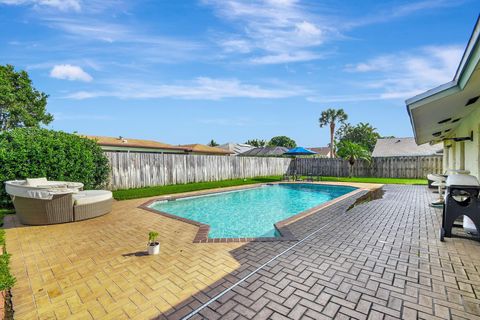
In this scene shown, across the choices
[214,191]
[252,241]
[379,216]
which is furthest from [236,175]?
[252,241]

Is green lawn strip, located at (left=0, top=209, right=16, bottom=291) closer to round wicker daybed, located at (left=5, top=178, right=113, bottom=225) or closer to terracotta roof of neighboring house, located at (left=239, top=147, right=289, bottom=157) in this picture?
round wicker daybed, located at (left=5, top=178, right=113, bottom=225)

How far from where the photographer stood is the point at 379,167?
1742cm

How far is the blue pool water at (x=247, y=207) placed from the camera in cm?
604

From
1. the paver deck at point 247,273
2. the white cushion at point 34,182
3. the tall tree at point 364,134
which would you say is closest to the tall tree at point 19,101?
the white cushion at point 34,182

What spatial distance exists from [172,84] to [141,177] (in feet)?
18.6

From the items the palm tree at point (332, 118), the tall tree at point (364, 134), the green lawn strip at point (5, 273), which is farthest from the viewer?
the tall tree at point (364, 134)

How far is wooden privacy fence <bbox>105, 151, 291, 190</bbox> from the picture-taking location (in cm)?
1018

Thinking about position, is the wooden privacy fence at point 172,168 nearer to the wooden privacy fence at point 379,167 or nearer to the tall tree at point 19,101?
the wooden privacy fence at point 379,167

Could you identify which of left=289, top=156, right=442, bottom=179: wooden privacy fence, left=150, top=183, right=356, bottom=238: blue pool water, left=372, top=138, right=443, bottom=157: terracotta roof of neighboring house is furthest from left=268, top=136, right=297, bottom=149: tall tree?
left=150, top=183, right=356, bottom=238: blue pool water

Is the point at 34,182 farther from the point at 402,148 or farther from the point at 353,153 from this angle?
the point at 402,148

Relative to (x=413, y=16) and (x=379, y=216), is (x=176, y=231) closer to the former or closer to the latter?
→ (x=379, y=216)

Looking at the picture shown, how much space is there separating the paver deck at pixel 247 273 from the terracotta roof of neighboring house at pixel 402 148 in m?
20.1

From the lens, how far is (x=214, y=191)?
34.6ft

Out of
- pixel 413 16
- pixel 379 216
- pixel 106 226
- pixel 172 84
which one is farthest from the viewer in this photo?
pixel 172 84
